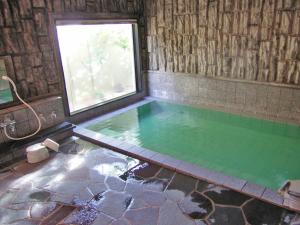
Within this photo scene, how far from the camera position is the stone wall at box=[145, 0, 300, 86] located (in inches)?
147

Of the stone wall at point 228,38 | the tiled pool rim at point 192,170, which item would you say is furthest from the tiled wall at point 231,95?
the tiled pool rim at point 192,170

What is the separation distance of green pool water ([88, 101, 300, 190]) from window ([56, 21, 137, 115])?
596mm

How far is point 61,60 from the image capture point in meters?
3.87

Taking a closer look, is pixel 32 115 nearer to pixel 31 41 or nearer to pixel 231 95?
pixel 31 41

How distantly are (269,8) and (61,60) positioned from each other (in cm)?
327

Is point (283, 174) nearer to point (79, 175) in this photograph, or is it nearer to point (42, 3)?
point (79, 175)

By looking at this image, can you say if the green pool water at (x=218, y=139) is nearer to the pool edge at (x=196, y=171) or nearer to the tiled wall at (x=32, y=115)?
the pool edge at (x=196, y=171)

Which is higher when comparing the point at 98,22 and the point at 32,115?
the point at 98,22

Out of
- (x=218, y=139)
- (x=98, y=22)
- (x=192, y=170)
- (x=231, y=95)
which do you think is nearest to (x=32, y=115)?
(x=98, y=22)

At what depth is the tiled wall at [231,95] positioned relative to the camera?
3969 millimetres

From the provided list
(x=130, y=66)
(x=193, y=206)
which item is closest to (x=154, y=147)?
(x=193, y=206)

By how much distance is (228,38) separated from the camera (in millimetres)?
4223

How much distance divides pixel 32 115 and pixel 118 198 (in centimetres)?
178

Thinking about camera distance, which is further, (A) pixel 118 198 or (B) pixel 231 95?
(B) pixel 231 95
